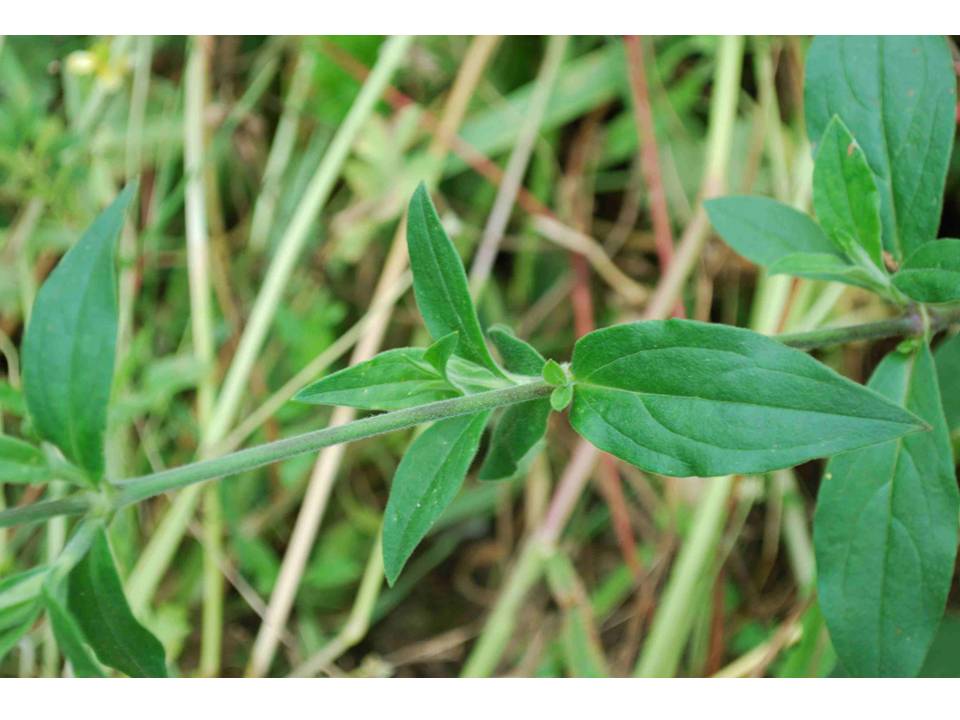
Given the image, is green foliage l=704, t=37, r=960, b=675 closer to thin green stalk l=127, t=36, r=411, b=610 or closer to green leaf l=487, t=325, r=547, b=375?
green leaf l=487, t=325, r=547, b=375

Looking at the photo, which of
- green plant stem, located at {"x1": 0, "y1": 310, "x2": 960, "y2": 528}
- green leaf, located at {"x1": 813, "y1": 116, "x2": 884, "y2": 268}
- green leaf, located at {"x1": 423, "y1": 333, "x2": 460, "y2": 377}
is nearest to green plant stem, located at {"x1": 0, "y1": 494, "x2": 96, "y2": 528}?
green plant stem, located at {"x1": 0, "y1": 310, "x2": 960, "y2": 528}

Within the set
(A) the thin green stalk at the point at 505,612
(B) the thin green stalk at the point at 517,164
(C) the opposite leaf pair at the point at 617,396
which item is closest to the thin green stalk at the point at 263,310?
(B) the thin green stalk at the point at 517,164

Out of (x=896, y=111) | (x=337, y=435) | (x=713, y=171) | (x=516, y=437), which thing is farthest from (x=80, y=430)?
(x=713, y=171)

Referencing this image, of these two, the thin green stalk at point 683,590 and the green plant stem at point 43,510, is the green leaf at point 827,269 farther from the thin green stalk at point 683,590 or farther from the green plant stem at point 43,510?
the green plant stem at point 43,510

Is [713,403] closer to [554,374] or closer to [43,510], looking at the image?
[554,374]

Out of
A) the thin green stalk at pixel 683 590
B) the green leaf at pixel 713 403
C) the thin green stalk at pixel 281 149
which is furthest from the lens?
the thin green stalk at pixel 281 149

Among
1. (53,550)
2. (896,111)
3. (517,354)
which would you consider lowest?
(53,550)
